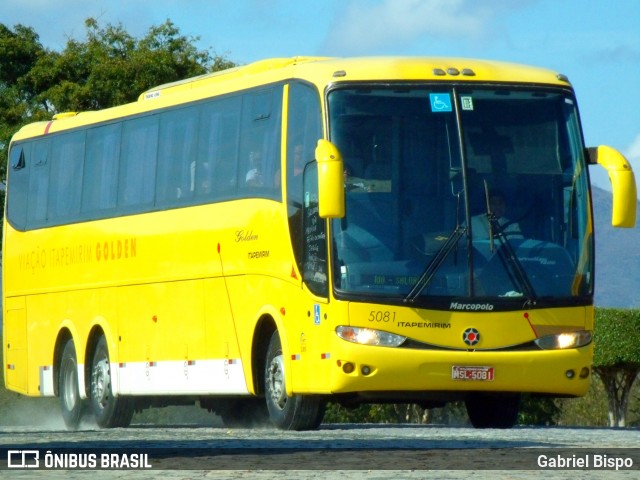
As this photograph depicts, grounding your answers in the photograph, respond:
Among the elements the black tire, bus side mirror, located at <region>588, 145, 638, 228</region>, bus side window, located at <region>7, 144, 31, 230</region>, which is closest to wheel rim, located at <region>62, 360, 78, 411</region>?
the black tire

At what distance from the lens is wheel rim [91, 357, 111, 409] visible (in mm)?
23859

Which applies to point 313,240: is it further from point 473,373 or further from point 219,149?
point 219,149

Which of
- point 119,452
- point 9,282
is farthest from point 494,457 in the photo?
point 9,282

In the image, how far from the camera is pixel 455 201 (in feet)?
58.8

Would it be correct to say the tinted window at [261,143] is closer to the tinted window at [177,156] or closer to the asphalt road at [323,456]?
the tinted window at [177,156]

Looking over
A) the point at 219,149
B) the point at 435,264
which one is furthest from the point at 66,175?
the point at 435,264

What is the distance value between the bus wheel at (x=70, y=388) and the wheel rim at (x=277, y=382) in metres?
6.05

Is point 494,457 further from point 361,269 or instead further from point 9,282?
point 9,282

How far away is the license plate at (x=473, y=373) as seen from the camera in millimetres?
17781

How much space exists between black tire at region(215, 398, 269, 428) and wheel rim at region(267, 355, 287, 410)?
4565 millimetres

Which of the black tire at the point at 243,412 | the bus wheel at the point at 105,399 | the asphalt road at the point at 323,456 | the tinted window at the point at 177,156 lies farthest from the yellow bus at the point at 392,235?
the black tire at the point at 243,412

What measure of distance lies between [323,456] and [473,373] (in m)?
3.90

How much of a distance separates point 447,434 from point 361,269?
2213mm

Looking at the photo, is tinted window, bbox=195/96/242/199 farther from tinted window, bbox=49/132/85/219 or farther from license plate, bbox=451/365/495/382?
tinted window, bbox=49/132/85/219
